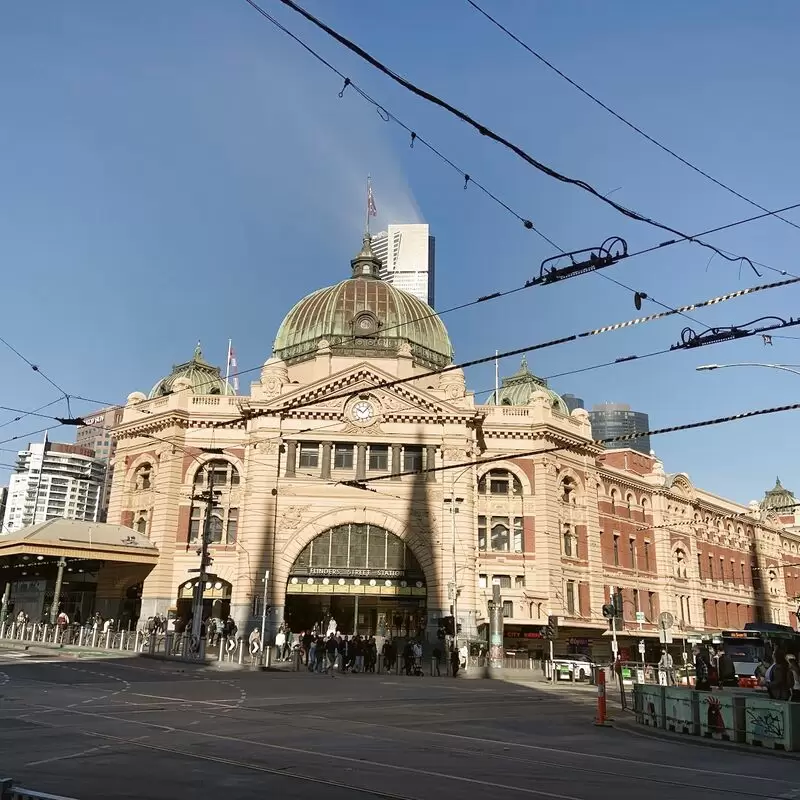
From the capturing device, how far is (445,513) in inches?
2117

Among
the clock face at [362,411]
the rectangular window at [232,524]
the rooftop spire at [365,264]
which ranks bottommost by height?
the rectangular window at [232,524]

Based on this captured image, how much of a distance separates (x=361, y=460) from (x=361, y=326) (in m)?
11.8

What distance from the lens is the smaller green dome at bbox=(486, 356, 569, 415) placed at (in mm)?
67000

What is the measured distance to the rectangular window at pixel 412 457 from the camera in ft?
180

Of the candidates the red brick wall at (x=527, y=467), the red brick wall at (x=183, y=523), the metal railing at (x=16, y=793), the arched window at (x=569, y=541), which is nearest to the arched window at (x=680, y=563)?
the arched window at (x=569, y=541)

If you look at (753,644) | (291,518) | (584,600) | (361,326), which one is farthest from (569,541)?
(361,326)

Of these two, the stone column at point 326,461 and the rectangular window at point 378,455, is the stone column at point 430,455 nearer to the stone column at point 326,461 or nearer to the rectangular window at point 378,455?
the rectangular window at point 378,455

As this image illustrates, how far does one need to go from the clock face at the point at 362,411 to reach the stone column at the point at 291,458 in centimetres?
443

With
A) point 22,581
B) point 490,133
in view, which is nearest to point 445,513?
point 22,581

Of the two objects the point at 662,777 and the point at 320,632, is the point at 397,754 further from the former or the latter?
the point at 320,632

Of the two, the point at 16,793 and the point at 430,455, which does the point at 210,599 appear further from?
the point at 16,793

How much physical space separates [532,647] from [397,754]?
1696 inches

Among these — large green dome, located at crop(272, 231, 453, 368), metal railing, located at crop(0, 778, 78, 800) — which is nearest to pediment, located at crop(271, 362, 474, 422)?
large green dome, located at crop(272, 231, 453, 368)

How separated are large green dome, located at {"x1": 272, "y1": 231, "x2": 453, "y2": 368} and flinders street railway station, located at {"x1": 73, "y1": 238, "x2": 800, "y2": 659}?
0.17 m
